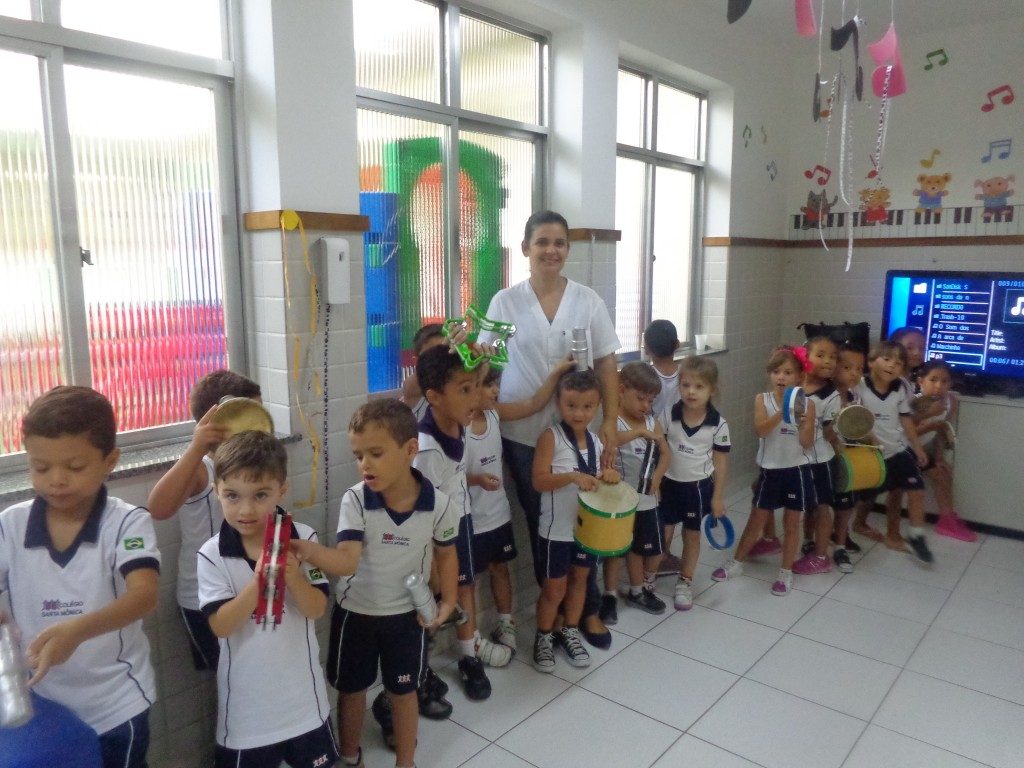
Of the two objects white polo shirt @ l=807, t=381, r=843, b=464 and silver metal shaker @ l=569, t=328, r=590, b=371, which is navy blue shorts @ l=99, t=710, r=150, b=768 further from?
white polo shirt @ l=807, t=381, r=843, b=464

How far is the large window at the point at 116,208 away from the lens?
1778 millimetres

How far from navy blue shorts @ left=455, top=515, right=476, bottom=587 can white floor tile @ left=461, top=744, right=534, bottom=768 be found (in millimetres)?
485

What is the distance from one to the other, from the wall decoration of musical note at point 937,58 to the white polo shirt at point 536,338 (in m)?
3.15

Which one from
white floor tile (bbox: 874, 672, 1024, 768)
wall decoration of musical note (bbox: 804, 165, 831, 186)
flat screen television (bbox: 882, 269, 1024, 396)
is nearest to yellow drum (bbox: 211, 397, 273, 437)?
white floor tile (bbox: 874, 672, 1024, 768)

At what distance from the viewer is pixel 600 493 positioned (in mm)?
2479

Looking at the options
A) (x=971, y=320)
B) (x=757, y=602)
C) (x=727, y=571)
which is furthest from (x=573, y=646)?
(x=971, y=320)

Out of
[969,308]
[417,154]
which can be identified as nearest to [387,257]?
[417,154]

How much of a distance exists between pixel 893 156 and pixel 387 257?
3.45 m

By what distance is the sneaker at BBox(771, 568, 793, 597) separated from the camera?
3.14 metres

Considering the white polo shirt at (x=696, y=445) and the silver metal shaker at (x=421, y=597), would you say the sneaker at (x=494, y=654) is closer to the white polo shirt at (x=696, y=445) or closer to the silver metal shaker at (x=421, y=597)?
the silver metal shaker at (x=421, y=597)

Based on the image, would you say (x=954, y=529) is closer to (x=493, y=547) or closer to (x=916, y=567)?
(x=916, y=567)

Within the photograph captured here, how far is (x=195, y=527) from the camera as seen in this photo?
1797 millimetres

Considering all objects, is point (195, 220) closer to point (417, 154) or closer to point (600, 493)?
point (417, 154)

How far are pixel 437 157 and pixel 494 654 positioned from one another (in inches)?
72.0
